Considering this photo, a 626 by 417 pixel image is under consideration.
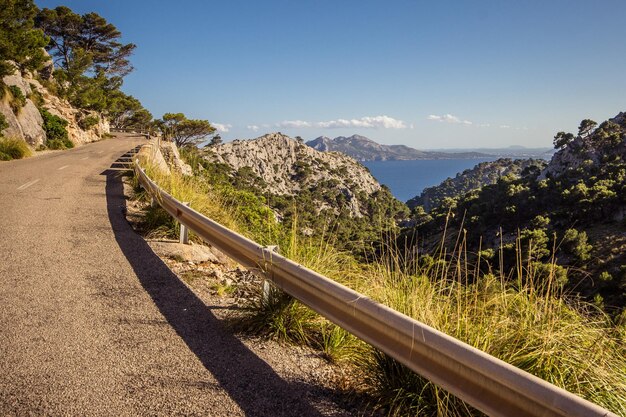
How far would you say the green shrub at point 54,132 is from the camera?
1021 inches

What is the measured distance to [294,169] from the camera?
136 meters

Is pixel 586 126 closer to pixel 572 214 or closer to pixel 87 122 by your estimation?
pixel 572 214

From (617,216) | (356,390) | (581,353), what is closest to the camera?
(581,353)

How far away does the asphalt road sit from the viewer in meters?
2.54

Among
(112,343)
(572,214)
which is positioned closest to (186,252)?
(112,343)

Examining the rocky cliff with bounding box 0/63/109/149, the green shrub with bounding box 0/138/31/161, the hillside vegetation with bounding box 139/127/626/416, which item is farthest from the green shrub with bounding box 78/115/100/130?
the hillside vegetation with bounding box 139/127/626/416

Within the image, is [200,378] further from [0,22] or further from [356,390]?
[0,22]

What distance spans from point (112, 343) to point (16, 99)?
25.0 meters

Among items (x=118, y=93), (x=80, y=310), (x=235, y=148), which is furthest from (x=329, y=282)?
(x=235, y=148)

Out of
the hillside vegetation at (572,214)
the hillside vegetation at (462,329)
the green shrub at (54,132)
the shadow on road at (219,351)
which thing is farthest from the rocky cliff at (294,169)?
the hillside vegetation at (462,329)

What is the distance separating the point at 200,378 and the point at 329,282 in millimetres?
1132

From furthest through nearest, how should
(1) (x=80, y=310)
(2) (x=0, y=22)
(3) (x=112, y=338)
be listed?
(2) (x=0, y=22) → (1) (x=80, y=310) → (3) (x=112, y=338)

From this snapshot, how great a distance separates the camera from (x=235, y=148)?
124m

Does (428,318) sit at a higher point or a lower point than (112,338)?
higher
